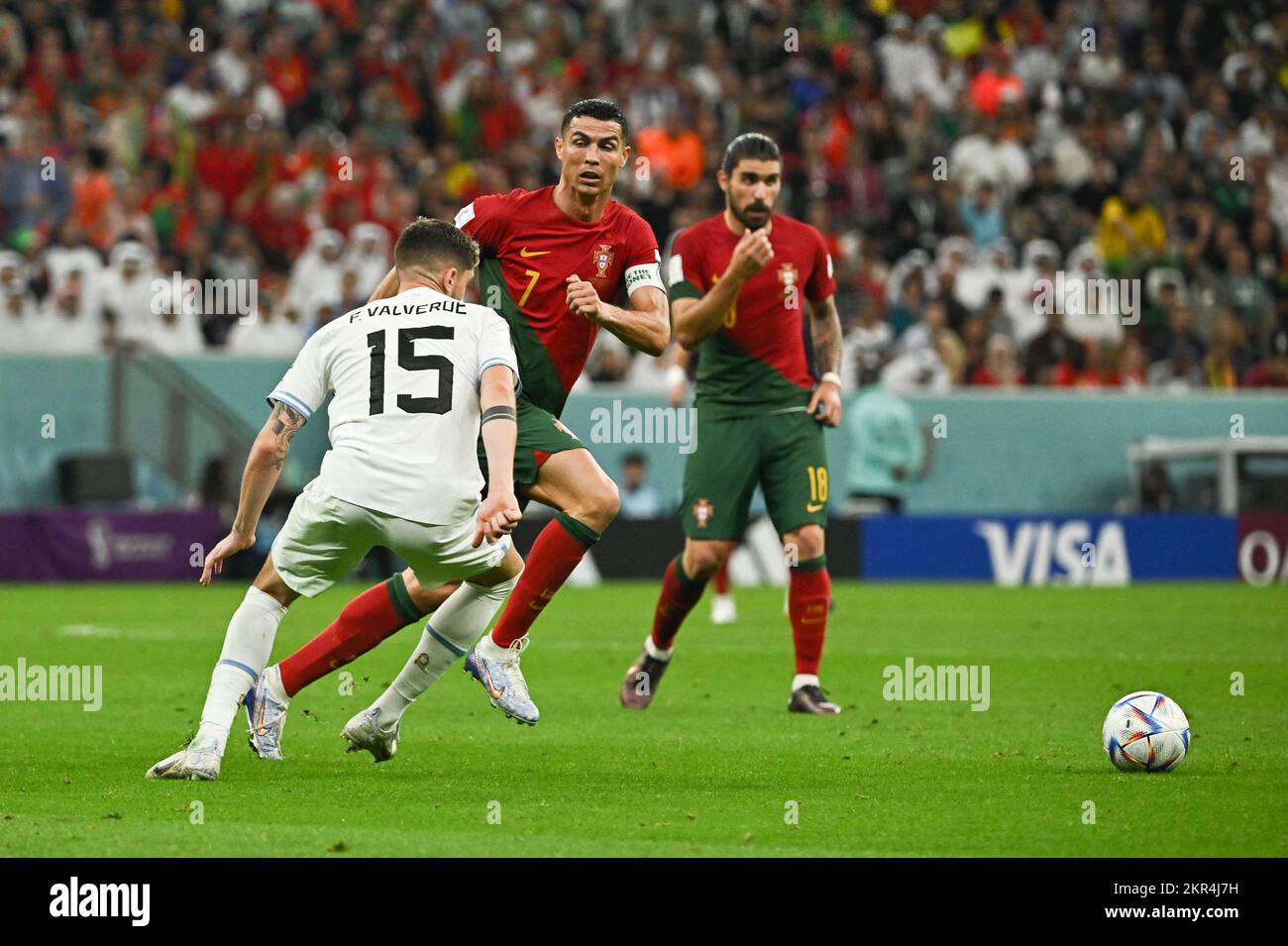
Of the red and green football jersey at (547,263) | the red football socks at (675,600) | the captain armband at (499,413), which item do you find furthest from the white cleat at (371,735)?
the red football socks at (675,600)

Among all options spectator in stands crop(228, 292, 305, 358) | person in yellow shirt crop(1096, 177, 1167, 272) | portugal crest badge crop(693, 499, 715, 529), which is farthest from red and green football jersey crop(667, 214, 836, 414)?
person in yellow shirt crop(1096, 177, 1167, 272)

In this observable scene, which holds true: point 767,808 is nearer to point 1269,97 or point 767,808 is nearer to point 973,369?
point 973,369

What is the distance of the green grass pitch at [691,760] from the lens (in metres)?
5.85

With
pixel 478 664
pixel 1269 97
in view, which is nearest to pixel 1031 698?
pixel 478 664

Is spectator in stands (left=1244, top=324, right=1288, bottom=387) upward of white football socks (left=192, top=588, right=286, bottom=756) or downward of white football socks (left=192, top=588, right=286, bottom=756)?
upward

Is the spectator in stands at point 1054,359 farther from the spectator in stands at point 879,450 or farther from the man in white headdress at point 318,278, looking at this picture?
the man in white headdress at point 318,278

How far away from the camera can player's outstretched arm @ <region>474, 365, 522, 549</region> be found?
652 centimetres

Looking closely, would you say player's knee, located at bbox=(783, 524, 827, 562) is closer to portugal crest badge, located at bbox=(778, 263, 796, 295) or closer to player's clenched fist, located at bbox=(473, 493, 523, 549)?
portugal crest badge, located at bbox=(778, 263, 796, 295)

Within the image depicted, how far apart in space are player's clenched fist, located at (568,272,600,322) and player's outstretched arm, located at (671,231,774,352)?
0.83 metres

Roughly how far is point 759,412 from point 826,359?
0.44 meters

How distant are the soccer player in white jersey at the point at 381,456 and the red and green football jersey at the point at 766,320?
2860 millimetres

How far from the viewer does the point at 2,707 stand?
31.6ft

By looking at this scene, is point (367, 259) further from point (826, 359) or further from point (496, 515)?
point (496, 515)
